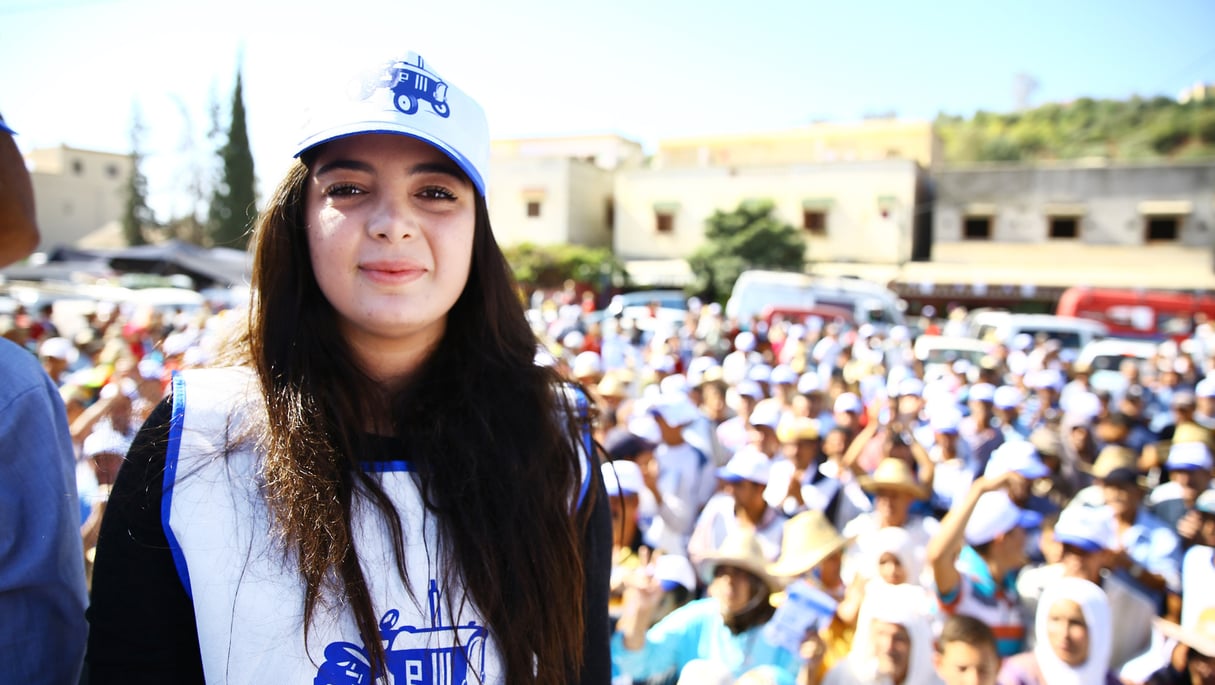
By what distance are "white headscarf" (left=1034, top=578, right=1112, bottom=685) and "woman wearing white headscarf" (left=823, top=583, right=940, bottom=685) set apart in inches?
17.2

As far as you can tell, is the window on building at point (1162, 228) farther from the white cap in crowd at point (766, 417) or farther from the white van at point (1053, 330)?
the white cap in crowd at point (766, 417)

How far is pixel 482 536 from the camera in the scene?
3.83 ft

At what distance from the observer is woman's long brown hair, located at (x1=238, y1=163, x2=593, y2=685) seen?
1082 mm

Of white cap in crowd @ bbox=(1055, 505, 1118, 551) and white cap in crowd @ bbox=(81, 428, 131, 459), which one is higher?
white cap in crowd @ bbox=(81, 428, 131, 459)

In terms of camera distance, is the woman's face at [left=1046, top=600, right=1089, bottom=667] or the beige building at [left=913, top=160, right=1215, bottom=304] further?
the beige building at [left=913, top=160, right=1215, bottom=304]

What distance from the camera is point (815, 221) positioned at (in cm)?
2841

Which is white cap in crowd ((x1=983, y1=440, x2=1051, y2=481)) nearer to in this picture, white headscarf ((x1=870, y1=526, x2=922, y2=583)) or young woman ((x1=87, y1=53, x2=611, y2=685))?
white headscarf ((x1=870, y1=526, x2=922, y2=583))

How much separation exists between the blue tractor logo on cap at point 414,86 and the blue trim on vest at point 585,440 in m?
0.57

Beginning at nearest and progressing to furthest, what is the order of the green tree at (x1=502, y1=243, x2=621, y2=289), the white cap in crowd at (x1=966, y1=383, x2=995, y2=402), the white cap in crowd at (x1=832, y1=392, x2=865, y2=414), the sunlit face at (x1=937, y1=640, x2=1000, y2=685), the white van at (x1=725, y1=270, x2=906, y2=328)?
1. the sunlit face at (x1=937, y1=640, x2=1000, y2=685)
2. the white cap in crowd at (x1=966, y1=383, x2=995, y2=402)
3. the white cap in crowd at (x1=832, y1=392, x2=865, y2=414)
4. the white van at (x1=725, y1=270, x2=906, y2=328)
5. the green tree at (x1=502, y1=243, x2=621, y2=289)

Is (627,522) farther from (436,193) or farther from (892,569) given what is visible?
(436,193)

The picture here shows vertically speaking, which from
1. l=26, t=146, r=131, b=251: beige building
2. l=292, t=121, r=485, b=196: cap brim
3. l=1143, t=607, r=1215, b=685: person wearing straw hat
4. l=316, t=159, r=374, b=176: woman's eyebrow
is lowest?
l=1143, t=607, r=1215, b=685: person wearing straw hat

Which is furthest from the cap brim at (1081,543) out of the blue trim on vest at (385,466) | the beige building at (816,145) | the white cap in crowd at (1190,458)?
the beige building at (816,145)

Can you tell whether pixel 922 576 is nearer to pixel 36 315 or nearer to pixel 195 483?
pixel 195 483

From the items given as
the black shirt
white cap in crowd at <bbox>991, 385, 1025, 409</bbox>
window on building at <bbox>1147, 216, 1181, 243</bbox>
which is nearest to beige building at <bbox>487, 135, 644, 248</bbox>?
window on building at <bbox>1147, 216, 1181, 243</bbox>
